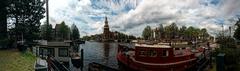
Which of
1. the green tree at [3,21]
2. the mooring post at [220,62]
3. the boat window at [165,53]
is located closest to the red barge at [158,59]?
the boat window at [165,53]

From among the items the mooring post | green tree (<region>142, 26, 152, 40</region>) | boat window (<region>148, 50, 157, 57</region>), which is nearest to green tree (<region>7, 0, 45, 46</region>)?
boat window (<region>148, 50, 157, 57</region>)

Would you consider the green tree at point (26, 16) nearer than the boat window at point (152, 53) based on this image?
No

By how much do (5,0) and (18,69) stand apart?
23.0 meters

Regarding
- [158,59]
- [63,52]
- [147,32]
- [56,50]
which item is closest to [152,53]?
[158,59]

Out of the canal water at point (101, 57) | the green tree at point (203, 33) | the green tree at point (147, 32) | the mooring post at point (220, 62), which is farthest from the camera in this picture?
the green tree at point (147, 32)

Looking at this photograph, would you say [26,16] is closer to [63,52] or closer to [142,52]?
[63,52]

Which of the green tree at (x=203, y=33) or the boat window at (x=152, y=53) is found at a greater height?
the green tree at (x=203, y=33)

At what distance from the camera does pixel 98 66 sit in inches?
1233

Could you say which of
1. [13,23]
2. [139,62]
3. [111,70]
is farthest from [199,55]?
[13,23]

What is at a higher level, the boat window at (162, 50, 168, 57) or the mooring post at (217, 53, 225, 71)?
the mooring post at (217, 53, 225, 71)

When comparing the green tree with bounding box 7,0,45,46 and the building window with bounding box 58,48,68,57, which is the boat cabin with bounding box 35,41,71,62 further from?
the green tree with bounding box 7,0,45,46

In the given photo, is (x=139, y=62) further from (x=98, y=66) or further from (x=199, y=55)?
(x=199, y=55)

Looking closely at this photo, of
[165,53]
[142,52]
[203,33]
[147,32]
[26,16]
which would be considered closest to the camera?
[165,53]

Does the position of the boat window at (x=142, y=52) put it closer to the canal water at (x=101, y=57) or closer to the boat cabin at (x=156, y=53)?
the boat cabin at (x=156, y=53)
